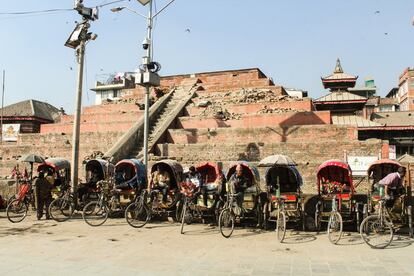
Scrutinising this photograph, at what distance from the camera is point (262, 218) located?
38.1ft

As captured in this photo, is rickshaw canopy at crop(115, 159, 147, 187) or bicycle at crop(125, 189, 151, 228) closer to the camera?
bicycle at crop(125, 189, 151, 228)

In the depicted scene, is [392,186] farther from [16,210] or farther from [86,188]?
[16,210]

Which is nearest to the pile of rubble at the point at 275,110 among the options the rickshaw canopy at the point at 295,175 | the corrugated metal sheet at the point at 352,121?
the corrugated metal sheet at the point at 352,121

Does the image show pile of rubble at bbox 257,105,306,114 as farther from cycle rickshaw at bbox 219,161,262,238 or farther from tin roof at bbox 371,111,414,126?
cycle rickshaw at bbox 219,161,262,238

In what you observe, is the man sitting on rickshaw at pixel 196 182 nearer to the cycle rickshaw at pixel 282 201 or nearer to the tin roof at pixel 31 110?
the cycle rickshaw at pixel 282 201

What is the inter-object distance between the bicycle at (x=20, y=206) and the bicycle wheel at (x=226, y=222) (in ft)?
22.7

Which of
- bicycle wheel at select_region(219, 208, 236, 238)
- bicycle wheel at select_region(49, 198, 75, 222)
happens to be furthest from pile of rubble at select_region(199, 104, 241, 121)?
bicycle wheel at select_region(219, 208, 236, 238)

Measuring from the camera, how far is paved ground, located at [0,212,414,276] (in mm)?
7035

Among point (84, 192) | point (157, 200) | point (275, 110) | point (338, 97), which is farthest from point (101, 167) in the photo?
point (338, 97)

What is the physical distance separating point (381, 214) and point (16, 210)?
1143 centimetres

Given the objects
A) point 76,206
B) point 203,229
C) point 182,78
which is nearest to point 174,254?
point 203,229

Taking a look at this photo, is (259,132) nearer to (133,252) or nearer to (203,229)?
(203,229)

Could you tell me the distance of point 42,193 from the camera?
1308 cm

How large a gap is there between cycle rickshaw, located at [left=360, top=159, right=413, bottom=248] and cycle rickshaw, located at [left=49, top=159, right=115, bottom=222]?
8242 mm
